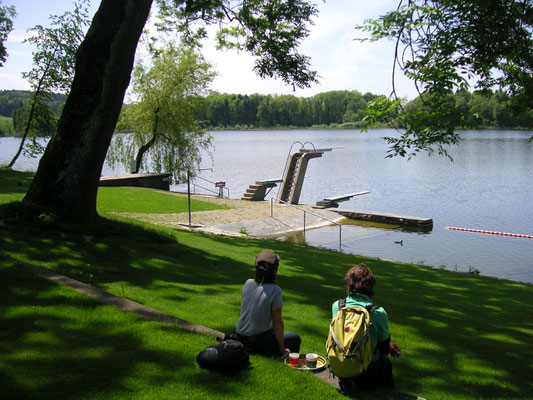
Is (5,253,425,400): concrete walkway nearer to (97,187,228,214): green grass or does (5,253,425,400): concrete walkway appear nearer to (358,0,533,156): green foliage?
(358,0,533,156): green foliage

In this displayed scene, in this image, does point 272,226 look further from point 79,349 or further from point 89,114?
point 79,349

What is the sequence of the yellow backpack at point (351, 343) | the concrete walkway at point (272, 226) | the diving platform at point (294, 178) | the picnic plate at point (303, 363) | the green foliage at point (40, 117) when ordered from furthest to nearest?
the diving platform at point (294, 178) → the green foliage at point (40, 117) → the concrete walkway at point (272, 226) → the picnic plate at point (303, 363) → the yellow backpack at point (351, 343)

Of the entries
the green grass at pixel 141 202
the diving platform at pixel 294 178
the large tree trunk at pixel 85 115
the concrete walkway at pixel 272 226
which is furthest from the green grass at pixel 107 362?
the diving platform at pixel 294 178

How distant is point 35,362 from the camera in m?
3.86

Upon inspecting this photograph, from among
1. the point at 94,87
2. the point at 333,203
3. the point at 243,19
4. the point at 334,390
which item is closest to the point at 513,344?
the point at 334,390

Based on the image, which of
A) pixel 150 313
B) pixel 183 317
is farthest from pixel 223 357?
pixel 183 317

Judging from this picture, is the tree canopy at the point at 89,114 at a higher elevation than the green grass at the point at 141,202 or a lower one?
higher

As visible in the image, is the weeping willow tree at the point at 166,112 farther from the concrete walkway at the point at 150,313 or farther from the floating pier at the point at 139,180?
the concrete walkway at the point at 150,313

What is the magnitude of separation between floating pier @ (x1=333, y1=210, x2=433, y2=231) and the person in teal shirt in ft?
68.7

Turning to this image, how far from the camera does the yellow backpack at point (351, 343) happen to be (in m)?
3.82

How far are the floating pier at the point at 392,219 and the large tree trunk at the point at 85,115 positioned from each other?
1852cm

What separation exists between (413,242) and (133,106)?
74.6 ft

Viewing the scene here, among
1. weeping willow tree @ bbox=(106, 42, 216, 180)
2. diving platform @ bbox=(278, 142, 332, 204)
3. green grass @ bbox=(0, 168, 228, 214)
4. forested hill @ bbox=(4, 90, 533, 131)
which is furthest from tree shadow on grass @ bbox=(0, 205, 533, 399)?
forested hill @ bbox=(4, 90, 533, 131)

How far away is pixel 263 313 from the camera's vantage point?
438cm
